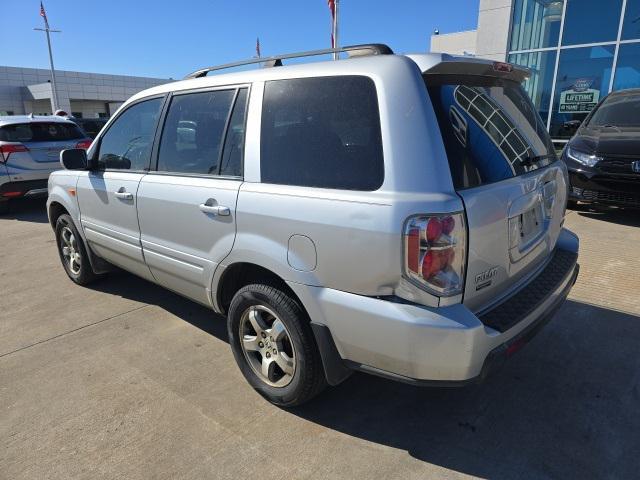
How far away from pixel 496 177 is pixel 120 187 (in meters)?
2.73

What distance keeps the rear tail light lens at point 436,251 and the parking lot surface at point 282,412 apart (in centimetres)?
97

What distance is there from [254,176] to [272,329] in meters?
0.87

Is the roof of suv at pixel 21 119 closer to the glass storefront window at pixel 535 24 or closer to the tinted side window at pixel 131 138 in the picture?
the tinted side window at pixel 131 138

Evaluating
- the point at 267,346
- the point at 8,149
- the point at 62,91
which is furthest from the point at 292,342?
the point at 62,91

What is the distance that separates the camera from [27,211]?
30.4ft

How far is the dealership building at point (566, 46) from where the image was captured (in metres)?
11.7

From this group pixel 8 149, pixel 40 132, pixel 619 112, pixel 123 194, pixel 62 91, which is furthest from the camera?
pixel 62 91

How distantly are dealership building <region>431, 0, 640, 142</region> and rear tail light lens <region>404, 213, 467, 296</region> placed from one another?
11.4 meters

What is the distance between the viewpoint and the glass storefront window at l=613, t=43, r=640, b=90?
1151cm

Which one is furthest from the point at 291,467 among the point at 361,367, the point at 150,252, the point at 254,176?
the point at 150,252

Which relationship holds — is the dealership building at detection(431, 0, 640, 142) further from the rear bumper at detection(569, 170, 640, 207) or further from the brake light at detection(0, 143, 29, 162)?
the brake light at detection(0, 143, 29, 162)

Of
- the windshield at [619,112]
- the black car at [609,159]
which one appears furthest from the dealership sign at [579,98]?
the black car at [609,159]

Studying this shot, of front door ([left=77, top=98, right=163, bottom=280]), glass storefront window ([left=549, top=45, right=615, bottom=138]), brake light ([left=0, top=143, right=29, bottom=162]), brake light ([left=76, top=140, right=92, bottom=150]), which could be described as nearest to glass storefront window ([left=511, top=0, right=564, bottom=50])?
glass storefront window ([left=549, top=45, right=615, bottom=138])

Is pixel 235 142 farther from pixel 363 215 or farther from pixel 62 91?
pixel 62 91
